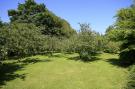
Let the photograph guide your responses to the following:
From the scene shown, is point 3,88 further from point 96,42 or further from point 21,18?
point 21,18

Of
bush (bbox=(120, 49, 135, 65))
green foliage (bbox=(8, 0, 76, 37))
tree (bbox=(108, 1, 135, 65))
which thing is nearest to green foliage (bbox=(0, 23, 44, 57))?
tree (bbox=(108, 1, 135, 65))

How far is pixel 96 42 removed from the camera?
31719 millimetres

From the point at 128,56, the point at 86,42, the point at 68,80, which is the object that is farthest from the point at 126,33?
the point at 68,80

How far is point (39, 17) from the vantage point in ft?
181

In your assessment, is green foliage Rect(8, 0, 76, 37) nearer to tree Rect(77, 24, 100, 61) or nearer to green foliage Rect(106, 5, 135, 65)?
tree Rect(77, 24, 100, 61)

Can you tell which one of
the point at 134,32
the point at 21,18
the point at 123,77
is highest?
the point at 21,18

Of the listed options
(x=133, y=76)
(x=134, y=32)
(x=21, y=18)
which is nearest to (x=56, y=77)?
(x=133, y=76)

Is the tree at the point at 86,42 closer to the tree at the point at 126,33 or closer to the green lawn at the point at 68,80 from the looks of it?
the tree at the point at 126,33

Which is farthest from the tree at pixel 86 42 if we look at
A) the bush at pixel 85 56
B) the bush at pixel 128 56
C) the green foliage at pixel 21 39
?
the green foliage at pixel 21 39

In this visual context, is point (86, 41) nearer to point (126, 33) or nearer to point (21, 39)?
point (126, 33)

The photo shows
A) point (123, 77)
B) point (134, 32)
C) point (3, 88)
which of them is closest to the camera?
point (3, 88)

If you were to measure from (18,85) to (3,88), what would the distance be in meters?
1.41

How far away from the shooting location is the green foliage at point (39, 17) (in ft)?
182

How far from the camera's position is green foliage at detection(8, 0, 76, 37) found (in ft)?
182
